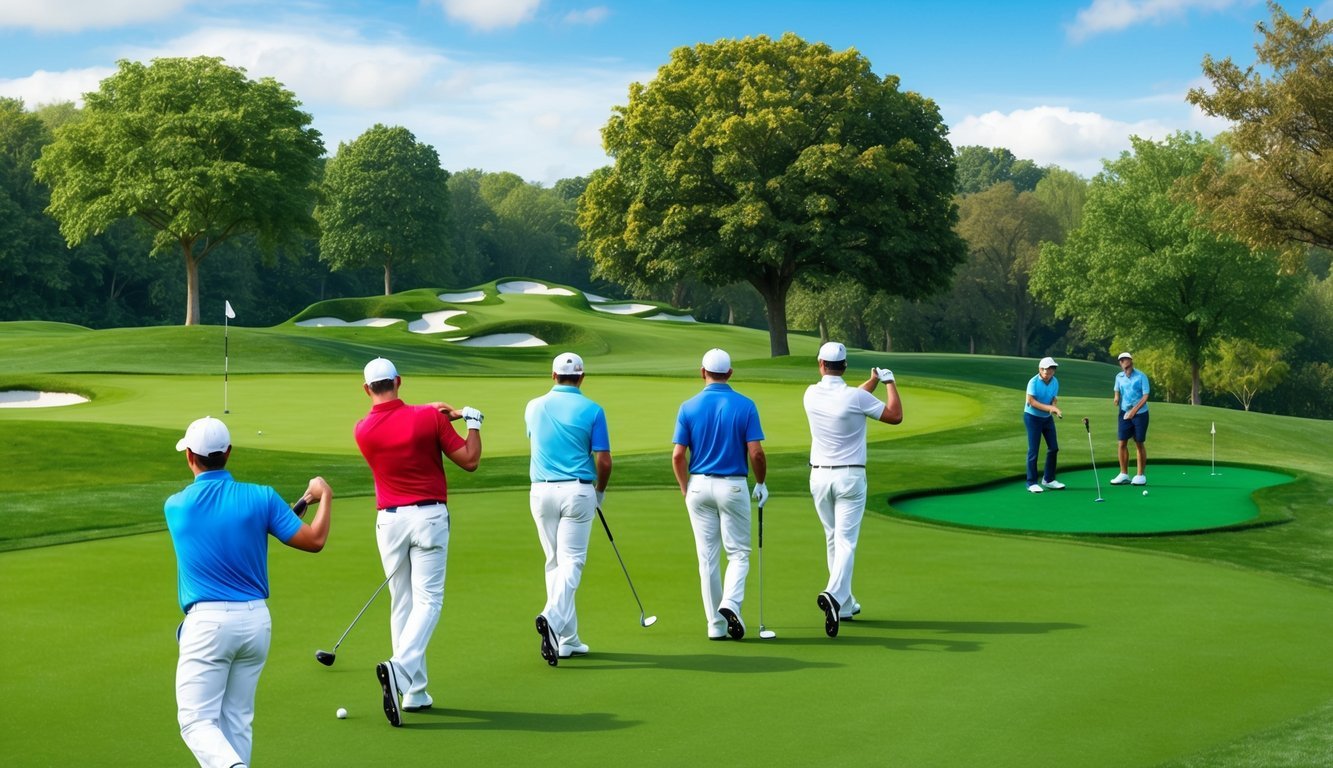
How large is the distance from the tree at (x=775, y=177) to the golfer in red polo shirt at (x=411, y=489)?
39924 mm

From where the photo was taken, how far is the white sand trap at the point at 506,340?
67.2 meters

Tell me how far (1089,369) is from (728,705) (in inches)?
2819

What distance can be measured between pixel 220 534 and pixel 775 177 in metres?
45.2

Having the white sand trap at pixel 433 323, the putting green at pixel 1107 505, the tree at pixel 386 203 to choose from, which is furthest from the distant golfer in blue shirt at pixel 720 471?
the tree at pixel 386 203

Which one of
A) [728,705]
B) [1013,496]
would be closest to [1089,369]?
[1013,496]

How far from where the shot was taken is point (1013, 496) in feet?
64.7

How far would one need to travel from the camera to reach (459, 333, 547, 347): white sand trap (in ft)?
220

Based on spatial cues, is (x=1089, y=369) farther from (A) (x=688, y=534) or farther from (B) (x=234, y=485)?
(B) (x=234, y=485)

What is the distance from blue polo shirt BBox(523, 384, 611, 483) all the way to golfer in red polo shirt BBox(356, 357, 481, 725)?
1245 mm

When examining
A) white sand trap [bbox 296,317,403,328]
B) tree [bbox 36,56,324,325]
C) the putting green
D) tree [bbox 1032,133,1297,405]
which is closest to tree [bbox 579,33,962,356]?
tree [bbox 1032,133,1297,405]

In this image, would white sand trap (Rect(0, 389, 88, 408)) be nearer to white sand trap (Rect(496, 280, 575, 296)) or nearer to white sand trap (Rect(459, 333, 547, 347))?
white sand trap (Rect(459, 333, 547, 347))

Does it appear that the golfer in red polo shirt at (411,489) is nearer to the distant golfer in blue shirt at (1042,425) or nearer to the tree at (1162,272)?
the distant golfer in blue shirt at (1042,425)

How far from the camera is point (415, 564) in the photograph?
29.9 feet

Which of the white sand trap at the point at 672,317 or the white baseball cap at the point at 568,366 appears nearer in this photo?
the white baseball cap at the point at 568,366
